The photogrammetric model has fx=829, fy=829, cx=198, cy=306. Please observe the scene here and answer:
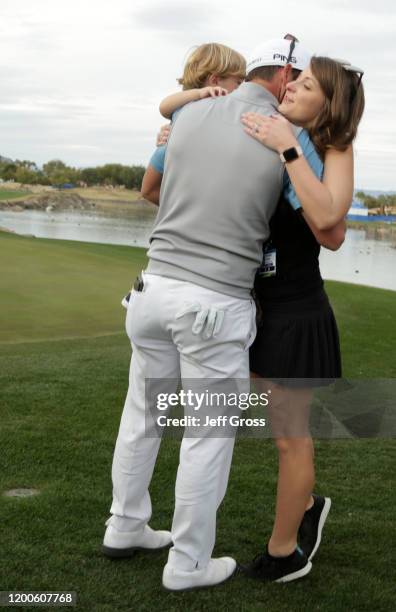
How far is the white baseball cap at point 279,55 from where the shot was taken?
2.29 m

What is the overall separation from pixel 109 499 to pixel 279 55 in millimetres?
1721

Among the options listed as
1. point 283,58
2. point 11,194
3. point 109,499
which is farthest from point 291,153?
point 11,194

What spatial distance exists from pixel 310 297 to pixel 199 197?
1.55 feet

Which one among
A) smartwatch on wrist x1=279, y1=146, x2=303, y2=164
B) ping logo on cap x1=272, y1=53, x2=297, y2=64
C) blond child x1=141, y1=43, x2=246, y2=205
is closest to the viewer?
smartwatch on wrist x1=279, y1=146, x2=303, y2=164

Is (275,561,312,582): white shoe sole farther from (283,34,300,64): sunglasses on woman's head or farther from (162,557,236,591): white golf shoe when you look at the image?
(283,34,300,64): sunglasses on woman's head

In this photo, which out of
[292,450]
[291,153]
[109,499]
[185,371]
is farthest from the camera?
[109,499]

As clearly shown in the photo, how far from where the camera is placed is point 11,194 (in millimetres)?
67500

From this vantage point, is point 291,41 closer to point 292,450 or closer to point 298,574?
point 292,450

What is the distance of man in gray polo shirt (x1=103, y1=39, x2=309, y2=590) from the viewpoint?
2.27m

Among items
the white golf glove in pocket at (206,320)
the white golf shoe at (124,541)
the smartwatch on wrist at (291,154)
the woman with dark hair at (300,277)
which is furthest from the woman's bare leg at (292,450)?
the smartwatch on wrist at (291,154)

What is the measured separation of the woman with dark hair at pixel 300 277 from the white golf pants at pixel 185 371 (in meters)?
0.12

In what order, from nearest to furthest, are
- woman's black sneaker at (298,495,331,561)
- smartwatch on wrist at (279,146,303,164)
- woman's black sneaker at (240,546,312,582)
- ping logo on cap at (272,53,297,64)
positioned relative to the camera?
smartwatch on wrist at (279,146,303,164) < ping logo on cap at (272,53,297,64) < woman's black sneaker at (240,546,312,582) < woman's black sneaker at (298,495,331,561)

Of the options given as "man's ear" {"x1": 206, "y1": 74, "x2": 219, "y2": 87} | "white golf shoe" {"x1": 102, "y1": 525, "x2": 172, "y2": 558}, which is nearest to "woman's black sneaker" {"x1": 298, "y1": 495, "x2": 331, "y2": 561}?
"white golf shoe" {"x1": 102, "y1": 525, "x2": 172, "y2": 558}

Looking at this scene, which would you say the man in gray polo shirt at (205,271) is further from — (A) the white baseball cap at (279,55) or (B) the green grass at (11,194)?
(B) the green grass at (11,194)
